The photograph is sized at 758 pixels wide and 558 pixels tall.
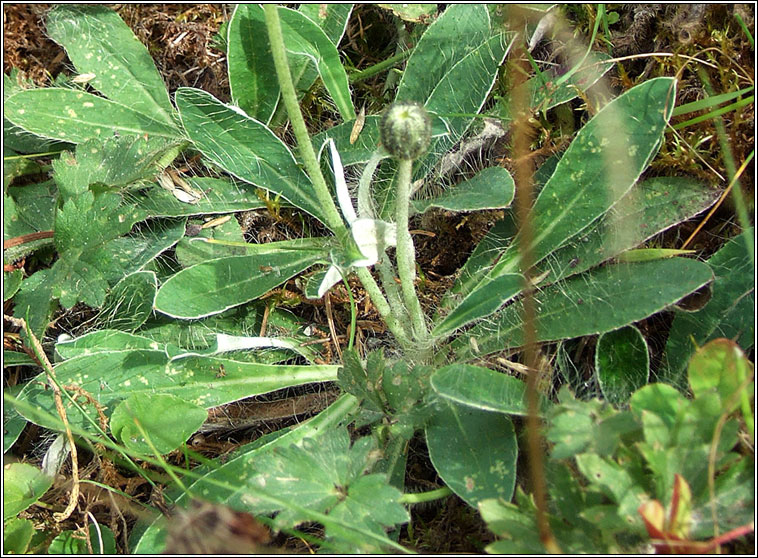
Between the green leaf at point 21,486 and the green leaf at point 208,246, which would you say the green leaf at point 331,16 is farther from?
the green leaf at point 21,486

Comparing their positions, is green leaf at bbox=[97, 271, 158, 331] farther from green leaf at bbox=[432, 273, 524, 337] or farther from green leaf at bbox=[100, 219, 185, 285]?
green leaf at bbox=[432, 273, 524, 337]

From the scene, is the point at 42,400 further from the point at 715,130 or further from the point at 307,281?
the point at 715,130

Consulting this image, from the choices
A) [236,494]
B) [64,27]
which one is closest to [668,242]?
[236,494]

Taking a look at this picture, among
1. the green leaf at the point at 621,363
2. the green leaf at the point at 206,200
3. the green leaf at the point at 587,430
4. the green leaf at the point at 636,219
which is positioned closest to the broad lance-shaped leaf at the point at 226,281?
the green leaf at the point at 206,200

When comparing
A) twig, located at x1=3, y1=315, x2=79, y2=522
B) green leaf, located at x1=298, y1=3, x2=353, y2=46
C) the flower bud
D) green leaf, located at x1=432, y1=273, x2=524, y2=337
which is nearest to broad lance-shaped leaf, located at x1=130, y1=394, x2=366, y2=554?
twig, located at x1=3, y1=315, x2=79, y2=522

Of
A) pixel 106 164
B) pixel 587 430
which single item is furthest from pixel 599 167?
pixel 106 164

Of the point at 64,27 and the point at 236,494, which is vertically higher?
A: the point at 64,27

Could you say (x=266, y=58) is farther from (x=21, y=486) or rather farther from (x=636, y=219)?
(x=21, y=486)
